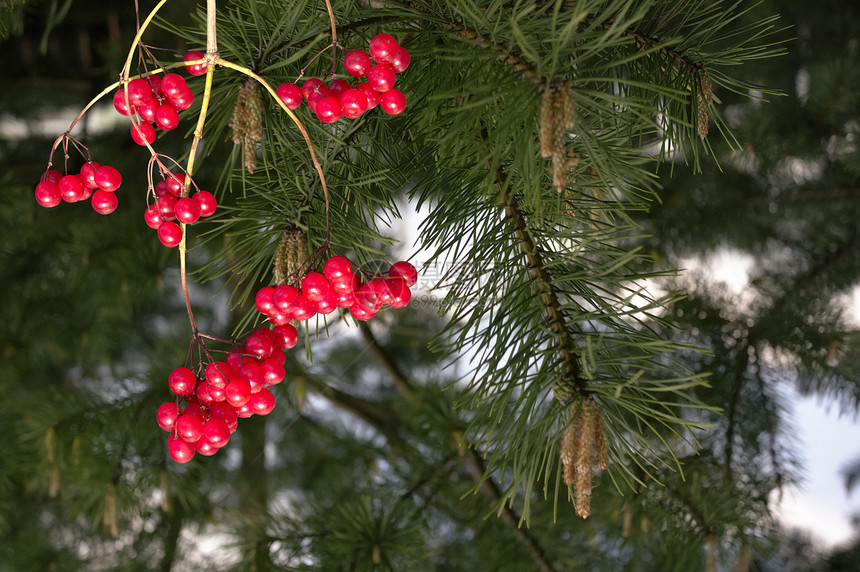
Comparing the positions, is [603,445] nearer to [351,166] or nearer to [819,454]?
[351,166]

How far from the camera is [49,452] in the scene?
2.13 feet

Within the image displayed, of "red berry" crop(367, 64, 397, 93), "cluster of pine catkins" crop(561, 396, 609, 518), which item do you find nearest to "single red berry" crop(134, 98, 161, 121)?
"red berry" crop(367, 64, 397, 93)

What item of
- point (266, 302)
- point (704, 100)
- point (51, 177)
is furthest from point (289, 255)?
point (704, 100)

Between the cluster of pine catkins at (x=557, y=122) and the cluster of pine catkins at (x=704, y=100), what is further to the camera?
the cluster of pine catkins at (x=704, y=100)

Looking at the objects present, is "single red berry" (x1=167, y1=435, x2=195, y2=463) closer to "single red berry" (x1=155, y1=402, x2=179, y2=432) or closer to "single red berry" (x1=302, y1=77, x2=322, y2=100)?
"single red berry" (x1=155, y1=402, x2=179, y2=432)

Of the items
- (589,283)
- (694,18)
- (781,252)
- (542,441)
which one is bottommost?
(542,441)

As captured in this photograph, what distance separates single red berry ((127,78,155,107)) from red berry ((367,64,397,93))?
10 centimetres

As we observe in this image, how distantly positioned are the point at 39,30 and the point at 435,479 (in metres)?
0.92

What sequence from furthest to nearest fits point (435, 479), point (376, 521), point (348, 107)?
point (435, 479) → point (376, 521) → point (348, 107)

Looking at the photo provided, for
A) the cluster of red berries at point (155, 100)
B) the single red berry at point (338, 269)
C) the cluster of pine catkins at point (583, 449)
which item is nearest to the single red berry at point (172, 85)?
the cluster of red berries at point (155, 100)

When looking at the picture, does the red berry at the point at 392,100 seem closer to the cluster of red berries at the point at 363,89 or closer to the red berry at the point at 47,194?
the cluster of red berries at the point at 363,89

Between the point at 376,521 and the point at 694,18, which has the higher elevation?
A: the point at 694,18

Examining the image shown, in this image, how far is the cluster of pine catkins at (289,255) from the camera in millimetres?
302

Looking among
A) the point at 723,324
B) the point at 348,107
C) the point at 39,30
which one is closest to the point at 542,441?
the point at 348,107
